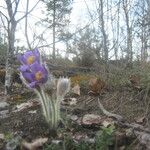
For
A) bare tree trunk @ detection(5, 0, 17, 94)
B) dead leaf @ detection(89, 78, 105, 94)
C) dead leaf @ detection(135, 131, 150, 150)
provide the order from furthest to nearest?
bare tree trunk @ detection(5, 0, 17, 94)
dead leaf @ detection(89, 78, 105, 94)
dead leaf @ detection(135, 131, 150, 150)

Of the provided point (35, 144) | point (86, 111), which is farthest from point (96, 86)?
point (35, 144)

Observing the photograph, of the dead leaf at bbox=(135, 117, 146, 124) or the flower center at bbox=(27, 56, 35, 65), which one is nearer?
the flower center at bbox=(27, 56, 35, 65)

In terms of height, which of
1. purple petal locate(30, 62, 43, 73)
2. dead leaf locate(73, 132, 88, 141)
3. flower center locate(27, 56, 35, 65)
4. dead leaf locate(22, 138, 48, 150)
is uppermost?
flower center locate(27, 56, 35, 65)

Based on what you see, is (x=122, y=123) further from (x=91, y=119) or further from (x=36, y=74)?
(x=36, y=74)

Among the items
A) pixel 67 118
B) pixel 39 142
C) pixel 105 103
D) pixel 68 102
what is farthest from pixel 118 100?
pixel 39 142

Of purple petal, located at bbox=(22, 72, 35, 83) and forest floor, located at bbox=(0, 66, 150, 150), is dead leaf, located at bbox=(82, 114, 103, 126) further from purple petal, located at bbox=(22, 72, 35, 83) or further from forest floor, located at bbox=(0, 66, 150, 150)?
purple petal, located at bbox=(22, 72, 35, 83)

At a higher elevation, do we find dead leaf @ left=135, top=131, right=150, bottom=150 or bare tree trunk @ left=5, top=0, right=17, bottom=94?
bare tree trunk @ left=5, top=0, right=17, bottom=94

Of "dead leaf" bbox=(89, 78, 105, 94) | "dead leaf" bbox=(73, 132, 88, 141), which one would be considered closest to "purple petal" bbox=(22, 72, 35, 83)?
"dead leaf" bbox=(73, 132, 88, 141)

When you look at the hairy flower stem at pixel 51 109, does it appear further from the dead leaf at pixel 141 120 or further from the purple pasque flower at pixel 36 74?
the dead leaf at pixel 141 120

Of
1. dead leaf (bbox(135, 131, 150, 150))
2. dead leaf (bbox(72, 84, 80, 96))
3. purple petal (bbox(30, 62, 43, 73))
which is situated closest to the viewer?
dead leaf (bbox(135, 131, 150, 150))
